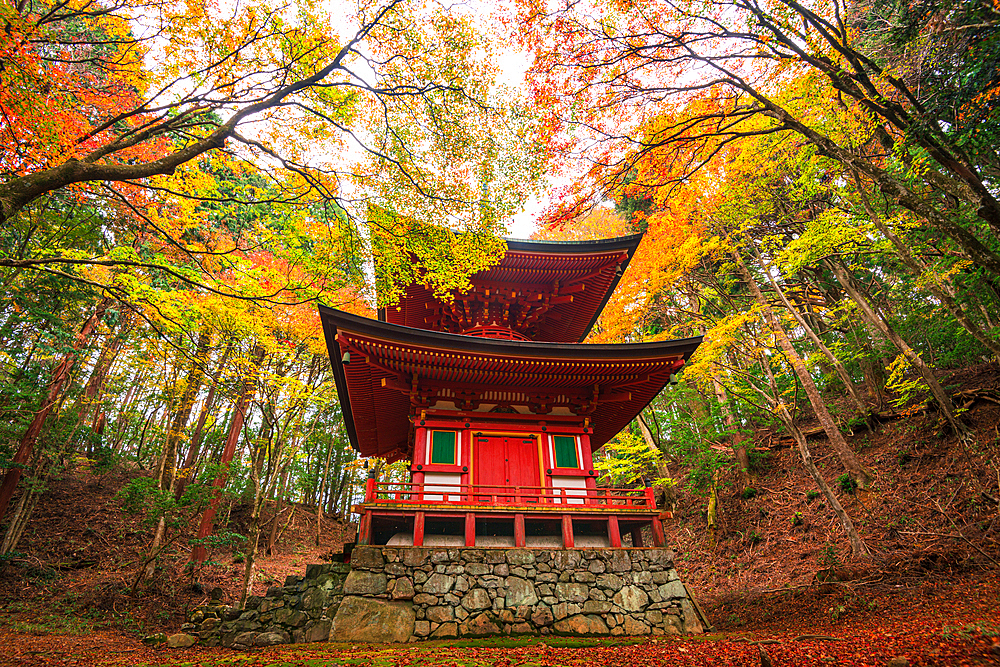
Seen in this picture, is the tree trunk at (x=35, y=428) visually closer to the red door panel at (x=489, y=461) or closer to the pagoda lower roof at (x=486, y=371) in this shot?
the pagoda lower roof at (x=486, y=371)

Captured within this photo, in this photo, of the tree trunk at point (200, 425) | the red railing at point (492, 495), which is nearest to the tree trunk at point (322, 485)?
the tree trunk at point (200, 425)

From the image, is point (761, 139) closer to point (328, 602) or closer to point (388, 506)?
point (388, 506)

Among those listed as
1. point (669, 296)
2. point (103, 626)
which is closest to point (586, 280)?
point (669, 296)

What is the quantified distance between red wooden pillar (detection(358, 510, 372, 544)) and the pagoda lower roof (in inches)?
111

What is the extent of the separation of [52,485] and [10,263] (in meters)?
18.5

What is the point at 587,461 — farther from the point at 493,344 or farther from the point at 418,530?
the point at 418,530

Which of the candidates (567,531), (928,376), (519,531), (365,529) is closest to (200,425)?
(365,529)

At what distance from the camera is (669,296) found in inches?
658

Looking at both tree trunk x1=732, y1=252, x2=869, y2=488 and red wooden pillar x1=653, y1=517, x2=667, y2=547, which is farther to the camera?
tree trunk x1=732, y1=252, x2=869, y2=488

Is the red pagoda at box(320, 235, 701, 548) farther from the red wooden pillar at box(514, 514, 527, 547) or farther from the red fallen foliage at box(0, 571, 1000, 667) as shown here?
the red fallen foliage at box(0, 571, 1000, 667)

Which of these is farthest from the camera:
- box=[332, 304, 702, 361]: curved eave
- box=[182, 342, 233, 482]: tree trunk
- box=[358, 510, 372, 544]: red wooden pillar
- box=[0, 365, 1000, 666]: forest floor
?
box=[182, 342, 233, 482]: tree trunk

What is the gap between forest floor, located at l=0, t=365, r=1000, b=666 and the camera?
6.17 m

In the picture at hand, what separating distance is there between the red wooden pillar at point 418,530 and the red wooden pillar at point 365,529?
88cm

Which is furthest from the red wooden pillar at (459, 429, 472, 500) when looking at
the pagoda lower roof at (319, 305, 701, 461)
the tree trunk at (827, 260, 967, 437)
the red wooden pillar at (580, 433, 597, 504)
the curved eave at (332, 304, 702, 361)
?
the tree trunk at (827, 260, 967, 437)
